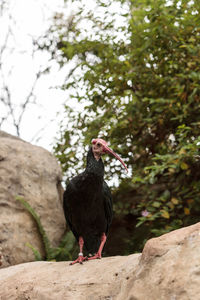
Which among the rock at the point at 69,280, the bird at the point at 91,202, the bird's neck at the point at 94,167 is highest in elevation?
the bird's neck at the point at 94,167

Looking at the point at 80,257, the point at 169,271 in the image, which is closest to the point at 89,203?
the point at 80,257

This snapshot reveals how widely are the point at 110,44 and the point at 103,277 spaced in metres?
4.29

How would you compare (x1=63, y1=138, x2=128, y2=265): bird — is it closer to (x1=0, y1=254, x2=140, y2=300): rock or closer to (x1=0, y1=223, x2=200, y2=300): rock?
(x1=0, y1=254, x2=140, y2=300): rock

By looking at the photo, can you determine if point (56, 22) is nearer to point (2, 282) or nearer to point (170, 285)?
point (2, 282)

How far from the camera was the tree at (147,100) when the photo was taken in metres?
4.97

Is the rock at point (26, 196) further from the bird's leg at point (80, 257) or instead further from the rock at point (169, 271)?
the rock at point (169, 271)

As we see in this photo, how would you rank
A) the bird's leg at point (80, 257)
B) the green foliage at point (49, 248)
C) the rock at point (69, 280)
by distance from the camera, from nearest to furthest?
the rock at point (69, 280) → the bird's leg at point (80, 257) → the green foliage at point (49, 248)

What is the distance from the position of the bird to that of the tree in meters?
1.04

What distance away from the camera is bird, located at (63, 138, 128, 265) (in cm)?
366

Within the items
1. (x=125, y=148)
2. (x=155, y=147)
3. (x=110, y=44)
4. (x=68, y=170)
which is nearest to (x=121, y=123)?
(x=125, y=148)

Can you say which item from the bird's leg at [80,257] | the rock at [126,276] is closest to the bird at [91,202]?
the bird's leg at [80,257]

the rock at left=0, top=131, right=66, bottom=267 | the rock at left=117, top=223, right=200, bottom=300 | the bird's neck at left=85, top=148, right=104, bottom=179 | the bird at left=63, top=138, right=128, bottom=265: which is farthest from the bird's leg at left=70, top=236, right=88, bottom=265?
the rock at left=0, top=131, right=66, bottom=267

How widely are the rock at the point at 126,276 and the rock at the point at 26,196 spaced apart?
193cm

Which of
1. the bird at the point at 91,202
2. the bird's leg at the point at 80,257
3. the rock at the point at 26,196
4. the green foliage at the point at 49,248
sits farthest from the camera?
the green foliage at the point at 49,248
